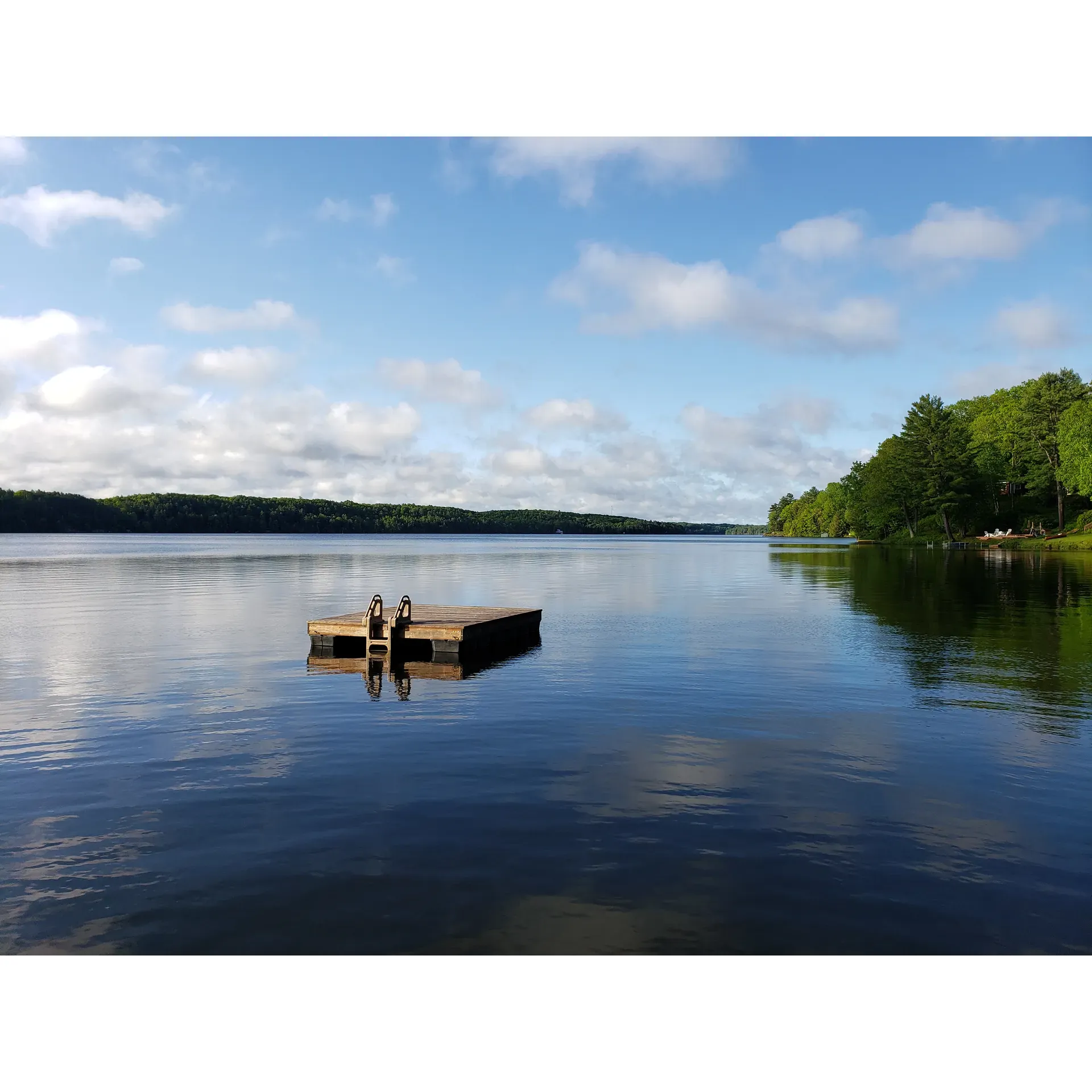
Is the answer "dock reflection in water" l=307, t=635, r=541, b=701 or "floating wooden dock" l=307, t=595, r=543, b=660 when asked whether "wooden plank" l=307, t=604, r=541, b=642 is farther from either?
"dock reflection in water" l=307, t=635, r=541, b=701

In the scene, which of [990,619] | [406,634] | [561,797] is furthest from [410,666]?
[990,619]

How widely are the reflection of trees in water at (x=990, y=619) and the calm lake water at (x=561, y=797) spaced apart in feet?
0.88

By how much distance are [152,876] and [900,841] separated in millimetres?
9206

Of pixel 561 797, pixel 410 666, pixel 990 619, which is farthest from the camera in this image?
pixel 990 619

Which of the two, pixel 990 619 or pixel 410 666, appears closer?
pixel 410 666

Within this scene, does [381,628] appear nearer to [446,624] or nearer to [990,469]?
[446,624]

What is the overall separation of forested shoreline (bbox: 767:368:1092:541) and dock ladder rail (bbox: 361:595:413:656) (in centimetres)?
10720

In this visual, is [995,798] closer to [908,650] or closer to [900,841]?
[900,841]

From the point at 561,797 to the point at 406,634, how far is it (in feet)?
52.0

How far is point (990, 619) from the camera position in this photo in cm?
3581

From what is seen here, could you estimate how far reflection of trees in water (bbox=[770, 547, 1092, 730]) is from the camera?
2212 centimetres

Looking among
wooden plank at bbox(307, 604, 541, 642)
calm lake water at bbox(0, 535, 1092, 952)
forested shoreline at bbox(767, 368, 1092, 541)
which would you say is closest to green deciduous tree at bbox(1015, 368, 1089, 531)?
forested shoreline at bbox(767, 368, 1092, 541)

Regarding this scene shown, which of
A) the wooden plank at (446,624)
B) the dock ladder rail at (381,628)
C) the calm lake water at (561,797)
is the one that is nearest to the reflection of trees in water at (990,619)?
the calm lake water at (561,797)
